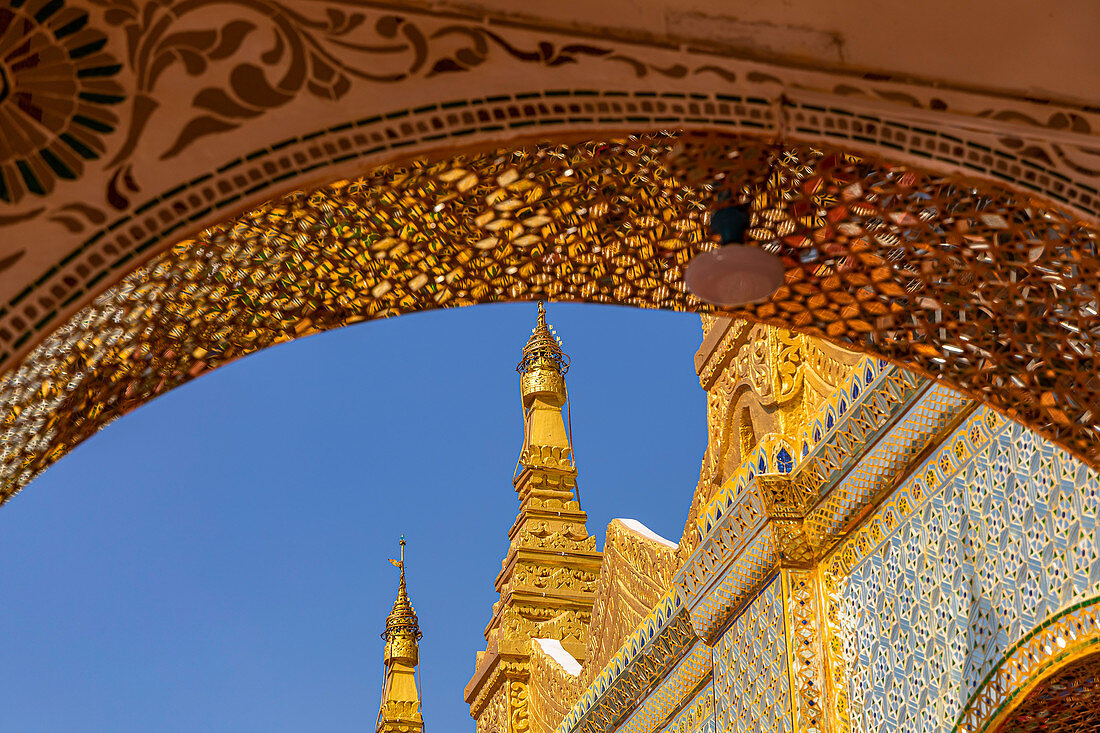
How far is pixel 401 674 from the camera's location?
570 inches

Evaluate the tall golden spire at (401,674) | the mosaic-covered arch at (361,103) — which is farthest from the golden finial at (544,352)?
the mosaic-covered arch at (361,103)

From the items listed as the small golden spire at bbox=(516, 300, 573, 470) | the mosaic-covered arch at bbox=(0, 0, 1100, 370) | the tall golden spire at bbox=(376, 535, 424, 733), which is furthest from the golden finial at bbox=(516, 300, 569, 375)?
the mosaic-covered arch at bbox=(0, 0, 1100, 370)

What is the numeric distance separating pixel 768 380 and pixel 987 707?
224 cm

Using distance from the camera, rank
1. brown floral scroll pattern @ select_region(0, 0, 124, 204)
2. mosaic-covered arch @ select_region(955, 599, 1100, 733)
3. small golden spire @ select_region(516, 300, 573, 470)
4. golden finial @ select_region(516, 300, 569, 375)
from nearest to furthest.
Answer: brown floral scroll pattern @ select_region(0, 0, 124, 204)
mosaic-covered arch @ select_region(955, 599, 1100, 733)
small golden spire @ select_region(516, 300, 573, 470)
golden finial @ select_region(516, 300, 569, 375)

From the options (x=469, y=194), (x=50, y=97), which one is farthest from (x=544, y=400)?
(x=50, y=97)

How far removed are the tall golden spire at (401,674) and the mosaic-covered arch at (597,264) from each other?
11.0 meters

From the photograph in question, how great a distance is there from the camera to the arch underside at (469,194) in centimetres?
213

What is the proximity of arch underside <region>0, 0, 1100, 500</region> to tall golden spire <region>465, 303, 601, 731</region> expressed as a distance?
21.4 feet

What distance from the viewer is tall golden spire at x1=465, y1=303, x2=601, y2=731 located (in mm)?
9578

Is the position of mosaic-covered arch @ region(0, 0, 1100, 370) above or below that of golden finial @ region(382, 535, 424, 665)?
below

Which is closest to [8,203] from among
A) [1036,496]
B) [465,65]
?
[465,65]

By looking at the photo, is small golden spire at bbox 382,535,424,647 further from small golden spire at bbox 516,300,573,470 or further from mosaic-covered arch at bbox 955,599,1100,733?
mosaic-covered arch at bbox 955,599,1100,733

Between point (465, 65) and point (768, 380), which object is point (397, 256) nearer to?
point (465, 65)

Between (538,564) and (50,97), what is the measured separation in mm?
8434
